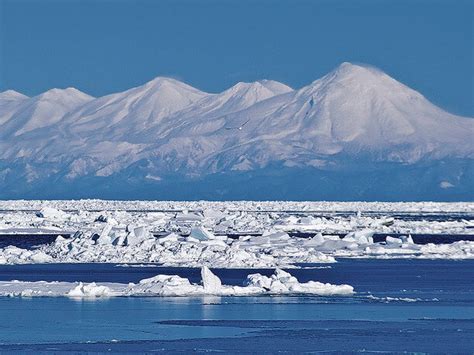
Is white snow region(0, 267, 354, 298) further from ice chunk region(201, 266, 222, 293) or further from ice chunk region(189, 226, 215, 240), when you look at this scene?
ice chunk region(189, 226, 215, 240)

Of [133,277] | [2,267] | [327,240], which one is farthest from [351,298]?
→ [327,240]

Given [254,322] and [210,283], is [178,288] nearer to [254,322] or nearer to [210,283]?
[210,283]

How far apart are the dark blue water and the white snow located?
21.4 inches

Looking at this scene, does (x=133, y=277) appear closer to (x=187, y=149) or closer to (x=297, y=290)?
(x=297, y=290)

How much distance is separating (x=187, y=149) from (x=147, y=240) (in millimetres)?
154323

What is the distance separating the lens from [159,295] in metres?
26.5

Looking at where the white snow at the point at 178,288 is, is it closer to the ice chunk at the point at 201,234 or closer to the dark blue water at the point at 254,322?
the dark blue water at the point at 254,322

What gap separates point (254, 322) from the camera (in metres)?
22.4

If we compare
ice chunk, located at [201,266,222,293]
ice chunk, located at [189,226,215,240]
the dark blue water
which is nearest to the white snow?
ice chunk, located at [201,266,222,293]

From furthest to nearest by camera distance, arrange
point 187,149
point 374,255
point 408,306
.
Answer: point 187,149 < point 374,255 < point 408,306

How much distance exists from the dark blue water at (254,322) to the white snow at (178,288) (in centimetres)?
54

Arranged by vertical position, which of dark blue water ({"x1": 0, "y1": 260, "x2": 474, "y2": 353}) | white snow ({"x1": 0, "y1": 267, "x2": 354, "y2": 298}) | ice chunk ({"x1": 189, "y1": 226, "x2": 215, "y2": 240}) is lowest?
dark blue water ({"x1": 0, "y1": 260, "x2": 474, "y2": 353})

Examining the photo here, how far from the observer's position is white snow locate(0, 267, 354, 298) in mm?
26359

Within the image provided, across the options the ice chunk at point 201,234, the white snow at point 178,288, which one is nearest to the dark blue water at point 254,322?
the white snow at point 178,288
